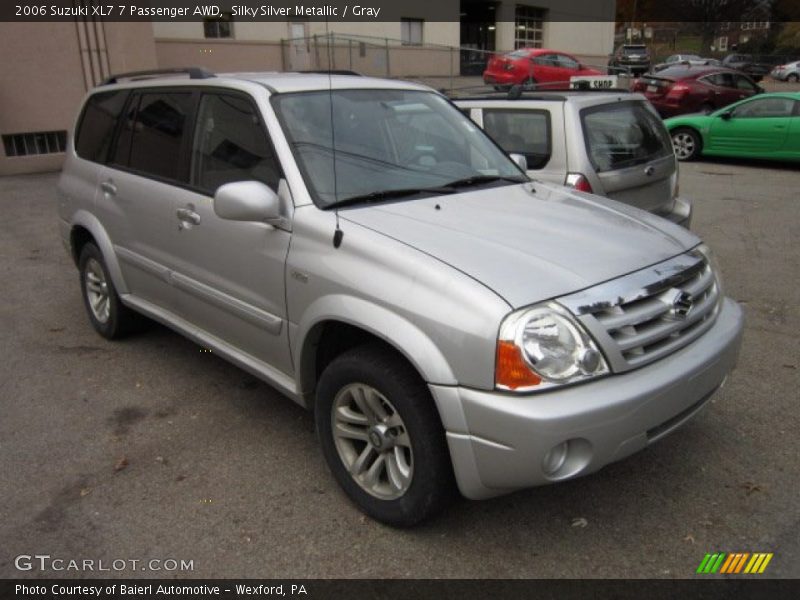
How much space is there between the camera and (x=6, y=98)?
43.8 feet

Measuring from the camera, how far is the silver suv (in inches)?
99.4

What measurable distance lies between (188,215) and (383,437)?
1759 mm

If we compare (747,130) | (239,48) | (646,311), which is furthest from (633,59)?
(646,311)

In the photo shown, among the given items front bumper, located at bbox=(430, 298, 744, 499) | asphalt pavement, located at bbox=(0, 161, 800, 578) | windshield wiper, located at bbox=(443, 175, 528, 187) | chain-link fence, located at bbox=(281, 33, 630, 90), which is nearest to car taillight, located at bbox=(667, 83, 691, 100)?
chain-link fence, located at bbox=(281, 33, 630, 90)

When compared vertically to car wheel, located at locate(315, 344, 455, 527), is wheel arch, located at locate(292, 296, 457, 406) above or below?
above

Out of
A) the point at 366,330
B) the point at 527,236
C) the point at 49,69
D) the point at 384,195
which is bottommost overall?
the point at 366,330

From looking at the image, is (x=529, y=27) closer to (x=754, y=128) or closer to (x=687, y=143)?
(x=687, y=143)

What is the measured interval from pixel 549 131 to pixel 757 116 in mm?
8995

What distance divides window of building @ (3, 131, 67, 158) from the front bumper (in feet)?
44.9

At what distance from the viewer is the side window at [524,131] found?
575 centimetres

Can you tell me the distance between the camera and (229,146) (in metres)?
3.73

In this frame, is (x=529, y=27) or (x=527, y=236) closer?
(x=527, y=236)

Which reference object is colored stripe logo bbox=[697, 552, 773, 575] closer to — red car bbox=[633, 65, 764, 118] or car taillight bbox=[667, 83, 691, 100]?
red car bbox=[633, 65, 764, 118]

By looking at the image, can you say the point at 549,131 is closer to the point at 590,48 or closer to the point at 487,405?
the point at 487,405
